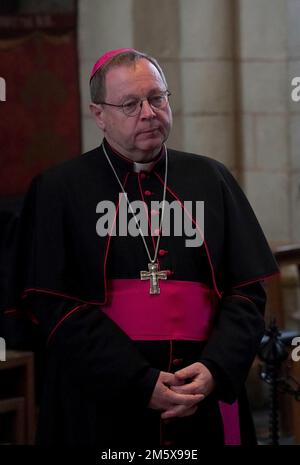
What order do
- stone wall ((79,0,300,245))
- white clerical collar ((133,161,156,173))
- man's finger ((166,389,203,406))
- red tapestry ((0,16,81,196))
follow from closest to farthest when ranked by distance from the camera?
1. man's finger ((166,389,203,406))
2. white clerical collar ((133,161,156,173))
3. red tapestry ((0,16,81,196))
4. stone wall ((79,0,300,245))

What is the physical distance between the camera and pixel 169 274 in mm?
2691

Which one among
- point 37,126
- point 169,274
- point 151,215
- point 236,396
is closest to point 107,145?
point 151,215

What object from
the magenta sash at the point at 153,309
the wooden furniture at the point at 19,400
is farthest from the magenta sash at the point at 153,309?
the wooden furniture at the point at 19,400

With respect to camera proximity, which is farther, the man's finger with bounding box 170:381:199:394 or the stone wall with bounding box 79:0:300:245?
the stone wall with bounding box 79:0:300:245

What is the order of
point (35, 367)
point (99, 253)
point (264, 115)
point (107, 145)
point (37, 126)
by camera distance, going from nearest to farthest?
point (99, 253)
point (107, 145)
point (35, 367)
point (37, 126)
point (264, 115)

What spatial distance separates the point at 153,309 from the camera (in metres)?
2.68

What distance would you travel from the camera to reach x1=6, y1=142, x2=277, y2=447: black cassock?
2621 mm

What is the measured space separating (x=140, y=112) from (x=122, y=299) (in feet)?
1.85

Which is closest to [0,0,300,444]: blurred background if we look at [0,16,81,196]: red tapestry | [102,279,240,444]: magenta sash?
[0,16,81,196]: red tapestry

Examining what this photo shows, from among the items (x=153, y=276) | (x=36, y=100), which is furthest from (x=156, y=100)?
(x=36, y=100)

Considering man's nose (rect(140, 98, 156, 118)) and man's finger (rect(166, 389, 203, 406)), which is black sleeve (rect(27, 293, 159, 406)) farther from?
man's nose (rect(140, 98, 156, 118))

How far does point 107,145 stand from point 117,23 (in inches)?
117

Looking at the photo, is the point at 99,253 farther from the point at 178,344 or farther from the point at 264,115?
the point at 264,115

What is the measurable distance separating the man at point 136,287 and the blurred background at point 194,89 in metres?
2.43
